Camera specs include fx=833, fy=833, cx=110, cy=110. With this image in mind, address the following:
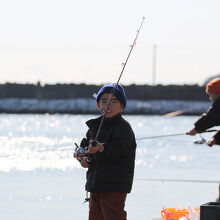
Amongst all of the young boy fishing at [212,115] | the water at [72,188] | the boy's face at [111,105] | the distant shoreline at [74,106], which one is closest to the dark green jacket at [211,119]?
the young boy fishing at [212,115]

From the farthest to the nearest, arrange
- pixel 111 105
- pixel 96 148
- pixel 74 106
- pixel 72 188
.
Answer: pixel 74 106 < pixel 72 188 < pixel 111 105 < pixel 96 148

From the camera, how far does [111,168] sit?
→ 443cm

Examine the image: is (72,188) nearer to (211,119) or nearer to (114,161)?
(211,119)

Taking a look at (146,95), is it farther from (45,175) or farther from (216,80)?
(216,80)

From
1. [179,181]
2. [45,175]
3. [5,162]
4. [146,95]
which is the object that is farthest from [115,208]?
[146,95]

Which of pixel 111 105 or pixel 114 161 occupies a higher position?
pixel 111 105

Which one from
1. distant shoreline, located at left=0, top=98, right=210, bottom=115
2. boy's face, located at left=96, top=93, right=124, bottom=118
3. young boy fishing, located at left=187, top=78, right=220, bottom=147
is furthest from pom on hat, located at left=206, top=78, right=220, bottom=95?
distant shoreline, located at left=0, top=98, right=210, bottom=115

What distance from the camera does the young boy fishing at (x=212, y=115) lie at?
4.98m

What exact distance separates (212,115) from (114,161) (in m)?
0.84

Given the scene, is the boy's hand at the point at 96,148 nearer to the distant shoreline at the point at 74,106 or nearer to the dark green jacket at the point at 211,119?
the dark green jacket at the point at 211,119

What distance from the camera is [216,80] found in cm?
509

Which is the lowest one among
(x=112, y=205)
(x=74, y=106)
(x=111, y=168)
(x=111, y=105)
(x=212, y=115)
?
(x=112, y=205)

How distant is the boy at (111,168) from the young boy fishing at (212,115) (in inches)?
26.8

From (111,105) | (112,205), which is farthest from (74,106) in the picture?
(112,205)
